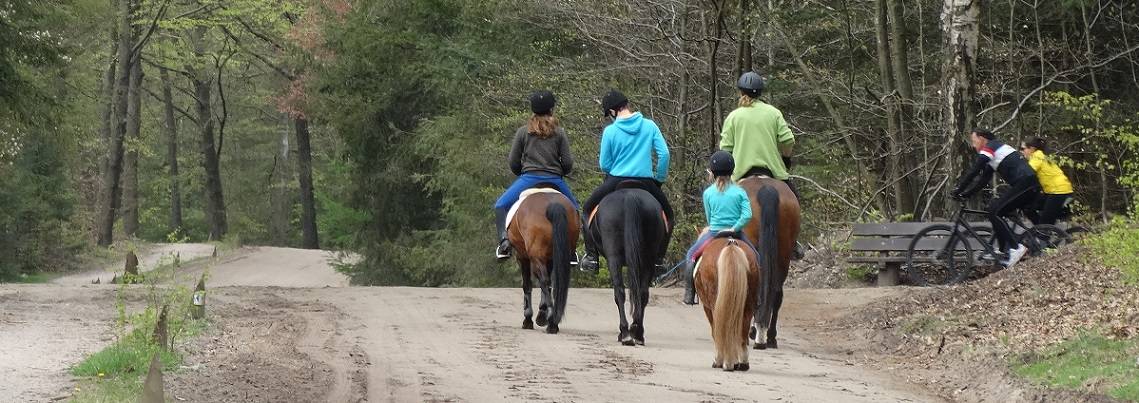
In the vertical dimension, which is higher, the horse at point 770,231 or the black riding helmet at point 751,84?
the black riding helmet at point 751,84

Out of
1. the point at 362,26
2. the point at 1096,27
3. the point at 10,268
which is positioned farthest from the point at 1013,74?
the point at 10,268

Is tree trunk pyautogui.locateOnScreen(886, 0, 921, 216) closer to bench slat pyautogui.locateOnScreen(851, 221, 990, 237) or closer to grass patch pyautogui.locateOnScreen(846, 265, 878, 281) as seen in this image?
grass patch pyautogui.locateOnScreen(846, 265, 878, 281)

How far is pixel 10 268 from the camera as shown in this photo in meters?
38.0

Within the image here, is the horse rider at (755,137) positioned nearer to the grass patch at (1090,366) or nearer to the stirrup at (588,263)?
the stirrup at (588,263)

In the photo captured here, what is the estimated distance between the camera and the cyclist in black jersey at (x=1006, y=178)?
1838cm

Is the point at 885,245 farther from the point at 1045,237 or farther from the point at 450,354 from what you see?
the point at 450,354

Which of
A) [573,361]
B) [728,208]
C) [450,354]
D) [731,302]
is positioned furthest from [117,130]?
[731,302]

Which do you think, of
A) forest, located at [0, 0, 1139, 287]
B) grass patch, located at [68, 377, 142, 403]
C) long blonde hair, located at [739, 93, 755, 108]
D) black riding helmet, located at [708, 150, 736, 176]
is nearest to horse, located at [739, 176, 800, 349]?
long blonde hair, located at [739, 93, 755, 108]

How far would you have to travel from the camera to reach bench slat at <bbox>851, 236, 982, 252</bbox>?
1978cm

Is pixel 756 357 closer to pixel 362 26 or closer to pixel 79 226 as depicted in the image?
pixel 362 26

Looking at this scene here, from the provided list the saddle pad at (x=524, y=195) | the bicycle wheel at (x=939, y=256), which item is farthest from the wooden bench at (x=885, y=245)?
the saddle pad at (x=524, y=195)

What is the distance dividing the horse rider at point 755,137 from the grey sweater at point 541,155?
186cm

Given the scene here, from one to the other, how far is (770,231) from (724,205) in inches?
44.5

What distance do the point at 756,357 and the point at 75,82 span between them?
4244 centimetres
